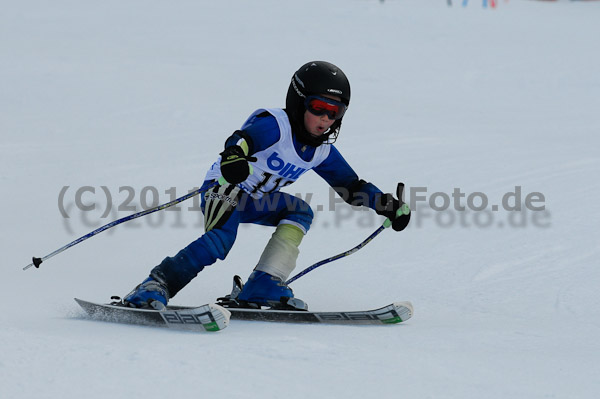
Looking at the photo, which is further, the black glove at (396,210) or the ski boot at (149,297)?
the black glove at (396,210)

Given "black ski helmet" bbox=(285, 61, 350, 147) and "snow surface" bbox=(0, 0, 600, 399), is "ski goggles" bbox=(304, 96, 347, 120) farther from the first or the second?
"snow surface" bbox=(0, 0, 600, 399)

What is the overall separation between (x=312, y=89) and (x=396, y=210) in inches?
34.4

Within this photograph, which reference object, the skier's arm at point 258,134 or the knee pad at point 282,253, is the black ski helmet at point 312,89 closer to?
the skier's arm at point 258,134

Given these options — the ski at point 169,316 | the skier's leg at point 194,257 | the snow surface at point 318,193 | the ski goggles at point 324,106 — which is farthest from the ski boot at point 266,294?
the ski goggles at point 324,106

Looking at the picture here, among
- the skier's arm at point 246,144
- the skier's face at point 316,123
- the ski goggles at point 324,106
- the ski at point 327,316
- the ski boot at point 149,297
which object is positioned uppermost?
the ski goggles at point 324,106

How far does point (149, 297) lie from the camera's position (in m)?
3.71

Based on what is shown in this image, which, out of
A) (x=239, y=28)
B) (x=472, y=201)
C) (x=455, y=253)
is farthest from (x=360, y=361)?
(x=239, y=28)

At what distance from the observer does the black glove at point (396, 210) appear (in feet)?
13.8

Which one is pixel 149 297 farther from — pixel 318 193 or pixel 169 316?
pixel 318 193

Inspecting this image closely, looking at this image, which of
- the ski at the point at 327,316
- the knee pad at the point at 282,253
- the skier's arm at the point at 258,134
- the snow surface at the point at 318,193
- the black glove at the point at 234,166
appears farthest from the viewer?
the knee pad at the point at 282,253

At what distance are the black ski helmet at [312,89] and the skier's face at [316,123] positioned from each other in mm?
21

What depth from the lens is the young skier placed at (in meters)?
3.87

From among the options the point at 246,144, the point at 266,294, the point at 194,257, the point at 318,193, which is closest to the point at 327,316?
the point at 266,294

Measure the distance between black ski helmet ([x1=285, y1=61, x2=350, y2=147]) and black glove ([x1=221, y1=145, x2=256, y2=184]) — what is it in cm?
49
